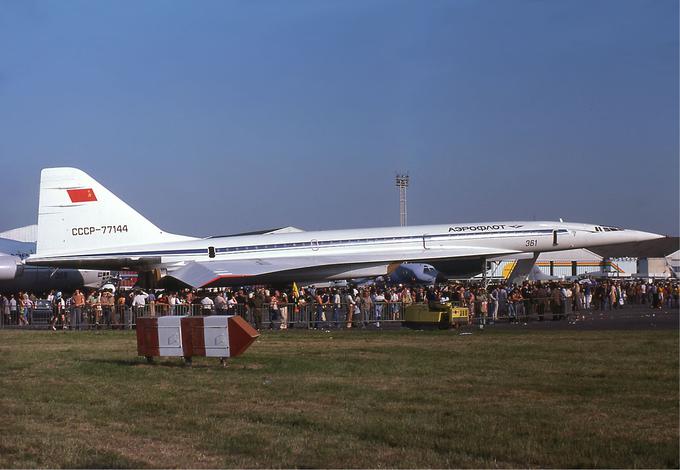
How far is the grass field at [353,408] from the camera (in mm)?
7320

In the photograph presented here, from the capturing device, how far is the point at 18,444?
7859mm

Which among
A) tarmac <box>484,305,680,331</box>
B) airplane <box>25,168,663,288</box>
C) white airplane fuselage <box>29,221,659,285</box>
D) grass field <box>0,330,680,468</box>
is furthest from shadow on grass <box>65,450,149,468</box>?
airplane <box>25,168,663,288</box>

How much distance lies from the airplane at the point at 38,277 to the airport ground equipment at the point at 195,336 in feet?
94.5

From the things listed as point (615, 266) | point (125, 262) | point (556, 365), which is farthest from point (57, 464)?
point (615, 266)

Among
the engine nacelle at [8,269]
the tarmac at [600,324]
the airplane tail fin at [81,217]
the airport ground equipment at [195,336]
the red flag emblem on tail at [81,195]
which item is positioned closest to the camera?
the airport ground equipment at [195,336]

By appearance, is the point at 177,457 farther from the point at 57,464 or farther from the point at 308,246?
the point at 308,246

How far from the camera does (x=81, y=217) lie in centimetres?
3884

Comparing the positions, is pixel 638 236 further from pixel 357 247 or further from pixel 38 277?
pixel 38 277

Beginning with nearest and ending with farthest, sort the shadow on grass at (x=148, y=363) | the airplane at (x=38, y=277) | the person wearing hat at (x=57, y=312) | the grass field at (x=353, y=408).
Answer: the grass field at (x=353, y=408)
the shadow on grass at (x=148, y=363)
the person wearing hat at (x=57, y=312)
the airplane at (x=38, y=277)

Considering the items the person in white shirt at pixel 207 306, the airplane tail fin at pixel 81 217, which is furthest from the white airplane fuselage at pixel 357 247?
the person in white shirt at pixel 207 306

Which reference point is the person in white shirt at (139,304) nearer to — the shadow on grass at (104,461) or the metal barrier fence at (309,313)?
the metal barrier fence at (309,313)

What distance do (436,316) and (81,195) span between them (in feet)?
68.9

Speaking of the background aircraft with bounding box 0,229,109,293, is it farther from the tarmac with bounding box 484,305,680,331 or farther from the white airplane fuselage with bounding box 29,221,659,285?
the tarmac with bounding box 484,305,680,331

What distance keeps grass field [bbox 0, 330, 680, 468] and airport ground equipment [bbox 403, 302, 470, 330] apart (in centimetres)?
654
